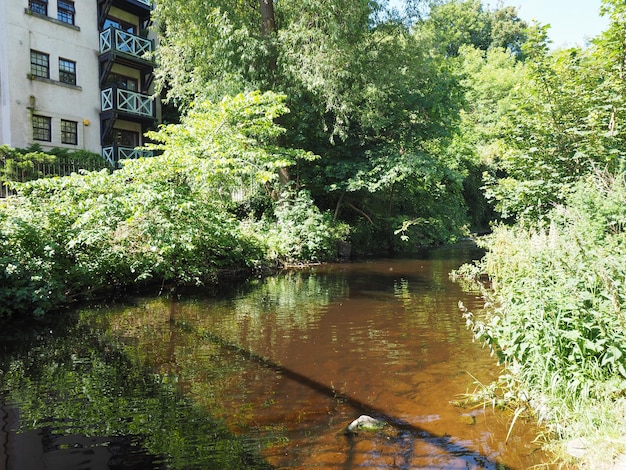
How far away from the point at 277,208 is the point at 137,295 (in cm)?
783

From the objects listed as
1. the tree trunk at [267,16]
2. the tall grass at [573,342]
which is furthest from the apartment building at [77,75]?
the tall grass at [573,342]

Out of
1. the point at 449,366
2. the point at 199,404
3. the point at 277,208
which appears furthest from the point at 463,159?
the point at 199,404

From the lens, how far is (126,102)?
76.0 ft

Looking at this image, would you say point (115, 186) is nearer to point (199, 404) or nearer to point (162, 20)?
point (199, 404)

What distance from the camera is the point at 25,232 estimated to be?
8.53 metres

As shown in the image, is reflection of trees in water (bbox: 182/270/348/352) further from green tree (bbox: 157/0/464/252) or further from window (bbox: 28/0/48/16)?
window (bbox: 28/0/48/16)

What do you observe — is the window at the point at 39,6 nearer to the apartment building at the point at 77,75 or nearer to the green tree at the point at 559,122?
the apartment building at the point at 77,75

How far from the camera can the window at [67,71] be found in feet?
72.2

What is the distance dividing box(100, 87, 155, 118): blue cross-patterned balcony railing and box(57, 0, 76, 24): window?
11.4ft

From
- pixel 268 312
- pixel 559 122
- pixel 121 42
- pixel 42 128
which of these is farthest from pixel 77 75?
pixel 559 122

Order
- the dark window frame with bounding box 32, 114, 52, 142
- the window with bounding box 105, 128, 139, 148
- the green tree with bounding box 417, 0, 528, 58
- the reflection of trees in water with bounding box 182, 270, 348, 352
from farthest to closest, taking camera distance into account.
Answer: the green tree with bounding box 417, 0, 528, 58 → the window with bounding box 105, 128, 139, 148 → the dark window frame with bounding box 32, 114, 52, 142 → the reflection of trees in water with bounding box 182, 270, 348, 352

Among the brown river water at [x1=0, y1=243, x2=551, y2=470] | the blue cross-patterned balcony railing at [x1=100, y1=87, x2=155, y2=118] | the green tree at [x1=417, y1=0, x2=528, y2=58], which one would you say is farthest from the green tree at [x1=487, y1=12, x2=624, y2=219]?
the green tree at [x1=417, y1=0, x2=528, y2=58]

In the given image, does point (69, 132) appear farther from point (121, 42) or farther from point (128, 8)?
point (128, 8)

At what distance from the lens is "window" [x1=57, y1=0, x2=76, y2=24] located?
22047 millimetres
